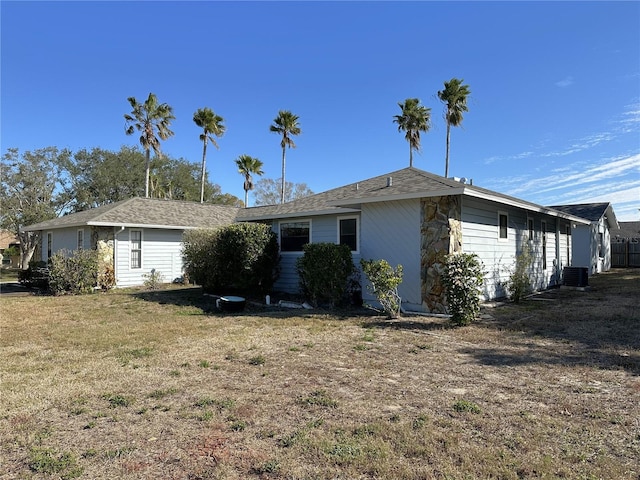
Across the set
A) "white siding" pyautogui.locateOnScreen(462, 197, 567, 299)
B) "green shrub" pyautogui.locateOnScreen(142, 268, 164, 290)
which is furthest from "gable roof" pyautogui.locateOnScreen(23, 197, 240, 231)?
"white siding" pyautogui.locateOnScreen(462, 197, 567, 299)

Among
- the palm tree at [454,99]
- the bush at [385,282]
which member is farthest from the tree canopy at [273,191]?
the bush at [385,282]

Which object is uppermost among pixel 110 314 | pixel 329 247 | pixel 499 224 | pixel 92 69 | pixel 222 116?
pixel 222 116

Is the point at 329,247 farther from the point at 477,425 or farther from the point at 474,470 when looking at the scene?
the point at 474,470

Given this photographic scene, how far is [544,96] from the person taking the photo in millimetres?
13227

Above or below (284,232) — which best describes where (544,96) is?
above

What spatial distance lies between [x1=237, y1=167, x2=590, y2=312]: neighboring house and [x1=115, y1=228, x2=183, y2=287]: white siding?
532 cm

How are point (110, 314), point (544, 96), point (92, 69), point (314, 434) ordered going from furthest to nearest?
1. point (92, 69)
2. point (544, 96)
3. point (110, 314)
4. point (314, 434)

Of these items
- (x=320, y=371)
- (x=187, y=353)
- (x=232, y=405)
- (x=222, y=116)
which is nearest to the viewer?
(x=232, y=405)

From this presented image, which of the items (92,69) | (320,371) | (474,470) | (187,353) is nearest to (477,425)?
(474,470)

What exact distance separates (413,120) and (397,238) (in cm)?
2246

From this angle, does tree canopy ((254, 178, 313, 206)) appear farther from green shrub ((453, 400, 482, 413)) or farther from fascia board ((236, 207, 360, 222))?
green shrub ((453, 400, 482, 413))

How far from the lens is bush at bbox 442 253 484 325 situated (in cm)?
754

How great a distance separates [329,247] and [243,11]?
23.6ft

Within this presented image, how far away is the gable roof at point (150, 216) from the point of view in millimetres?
15023
